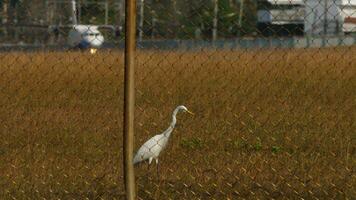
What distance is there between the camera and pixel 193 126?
29.5 feet

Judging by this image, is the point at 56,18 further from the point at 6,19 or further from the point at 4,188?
the point at 4,188

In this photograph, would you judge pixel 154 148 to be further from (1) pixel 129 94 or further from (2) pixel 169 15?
(1) pixel 129 94

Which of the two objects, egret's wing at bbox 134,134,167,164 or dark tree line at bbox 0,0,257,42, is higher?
dark tree line at bbox 0,0,257,42

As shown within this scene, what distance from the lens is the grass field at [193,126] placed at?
6164 millimetres

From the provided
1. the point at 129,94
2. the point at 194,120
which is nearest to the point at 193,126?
the point at 194,120

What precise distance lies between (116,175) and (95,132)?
71.3 inches

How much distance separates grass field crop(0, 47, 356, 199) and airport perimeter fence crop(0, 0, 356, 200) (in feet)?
0.05

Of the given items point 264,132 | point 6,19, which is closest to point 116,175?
point 6,19

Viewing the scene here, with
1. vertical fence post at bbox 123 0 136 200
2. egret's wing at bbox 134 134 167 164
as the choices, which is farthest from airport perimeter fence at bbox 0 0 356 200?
vertical fence post at bbox 123 0 136 200

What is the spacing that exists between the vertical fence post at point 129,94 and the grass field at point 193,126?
95cm

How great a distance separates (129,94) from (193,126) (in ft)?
13.7

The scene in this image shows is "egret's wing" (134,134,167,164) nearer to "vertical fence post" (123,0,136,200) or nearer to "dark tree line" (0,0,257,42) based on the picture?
"dark tree line" (0,0,257,42)

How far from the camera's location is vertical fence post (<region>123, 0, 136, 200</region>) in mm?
4750

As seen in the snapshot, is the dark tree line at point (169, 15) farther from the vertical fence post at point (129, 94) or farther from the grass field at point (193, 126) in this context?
the vertical fence post at point (129, 94)
